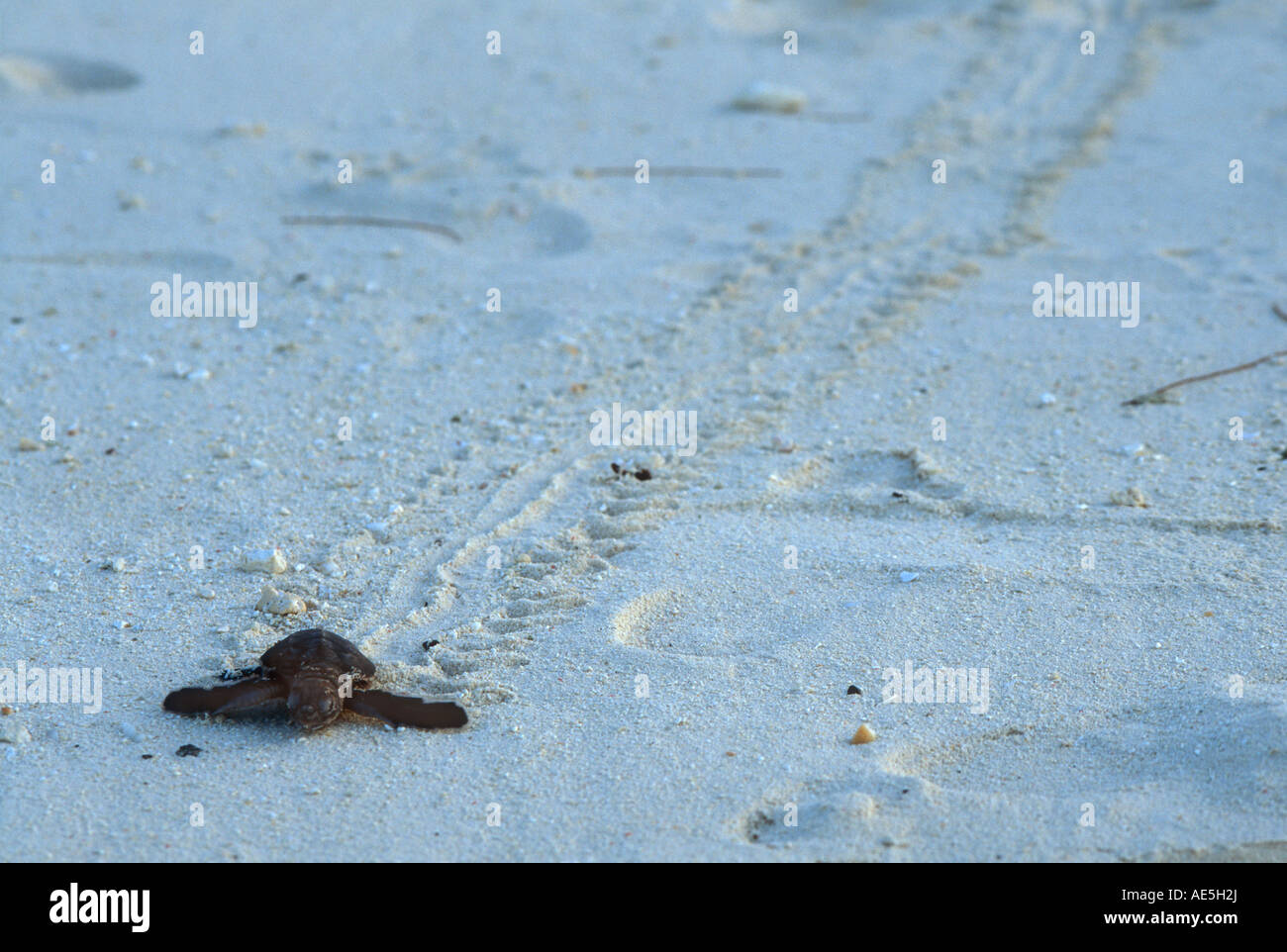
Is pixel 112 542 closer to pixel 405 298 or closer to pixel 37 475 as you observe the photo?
pixel 37 475

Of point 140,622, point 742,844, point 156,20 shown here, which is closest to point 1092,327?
point 742,844

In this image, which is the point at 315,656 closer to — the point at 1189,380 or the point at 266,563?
the point at 266,563

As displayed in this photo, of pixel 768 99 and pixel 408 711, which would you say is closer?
pixel 408 711

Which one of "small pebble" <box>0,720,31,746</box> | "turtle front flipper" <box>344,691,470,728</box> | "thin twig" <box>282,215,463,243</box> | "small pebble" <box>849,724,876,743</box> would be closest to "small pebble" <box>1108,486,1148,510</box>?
"small pebble" <box>849,724,876,743</box>

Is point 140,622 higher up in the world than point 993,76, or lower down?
lower down

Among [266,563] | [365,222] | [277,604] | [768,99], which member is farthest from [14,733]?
[768,99]

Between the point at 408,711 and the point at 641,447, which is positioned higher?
the point at 641,447
